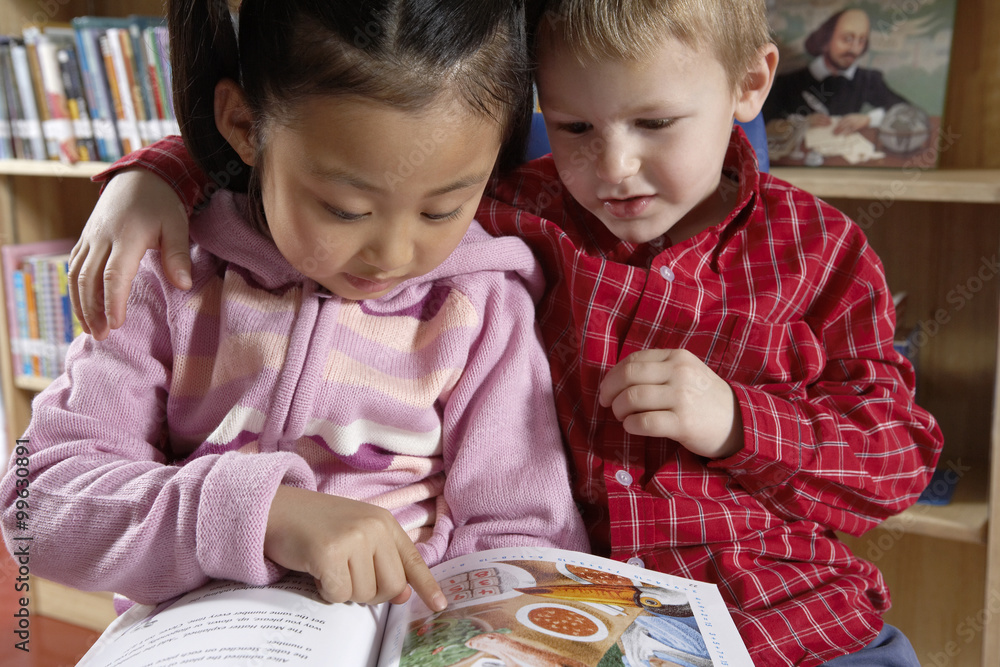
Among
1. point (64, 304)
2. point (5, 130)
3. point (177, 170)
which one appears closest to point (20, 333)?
point (64, 304)

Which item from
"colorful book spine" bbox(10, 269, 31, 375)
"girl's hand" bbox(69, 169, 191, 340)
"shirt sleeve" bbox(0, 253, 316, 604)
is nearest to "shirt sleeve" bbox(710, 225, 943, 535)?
"shirt sleeve" bbox(0, 253, 316, 604)

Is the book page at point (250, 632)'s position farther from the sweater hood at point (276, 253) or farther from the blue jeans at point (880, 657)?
the blue jeans at point (880, 657)

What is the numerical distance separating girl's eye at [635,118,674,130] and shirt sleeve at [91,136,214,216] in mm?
466

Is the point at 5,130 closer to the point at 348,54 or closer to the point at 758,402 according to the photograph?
the point at 348,54

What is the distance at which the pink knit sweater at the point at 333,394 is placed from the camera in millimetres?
781

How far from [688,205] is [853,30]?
0.75 m

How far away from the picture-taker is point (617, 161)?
78cm

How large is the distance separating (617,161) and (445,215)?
0.60 feet

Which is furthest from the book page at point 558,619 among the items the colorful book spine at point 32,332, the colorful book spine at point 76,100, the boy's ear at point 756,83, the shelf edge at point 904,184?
the colorful book spine at point 32,332

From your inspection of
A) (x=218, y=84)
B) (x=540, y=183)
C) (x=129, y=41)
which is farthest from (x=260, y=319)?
(x=129, y=41)

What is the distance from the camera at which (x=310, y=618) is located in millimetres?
620

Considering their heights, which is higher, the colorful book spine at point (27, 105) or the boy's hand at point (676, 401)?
the colorful book spine at point (27, 105)

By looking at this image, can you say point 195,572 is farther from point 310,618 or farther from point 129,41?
point 129,41

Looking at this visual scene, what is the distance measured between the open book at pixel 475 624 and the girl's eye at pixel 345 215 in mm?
316
